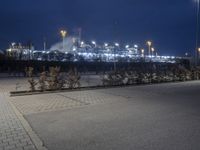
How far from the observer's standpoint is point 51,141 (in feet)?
16.5

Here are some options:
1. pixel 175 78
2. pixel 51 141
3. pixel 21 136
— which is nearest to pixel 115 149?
pixel 51 141

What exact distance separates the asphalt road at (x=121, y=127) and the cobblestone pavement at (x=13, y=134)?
12.7 inches

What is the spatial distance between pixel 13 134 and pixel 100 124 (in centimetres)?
210

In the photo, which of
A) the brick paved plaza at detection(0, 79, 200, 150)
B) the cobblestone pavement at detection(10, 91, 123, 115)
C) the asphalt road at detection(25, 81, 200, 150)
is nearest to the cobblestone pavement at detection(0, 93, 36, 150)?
Result: the brick paved plaza at detection(0, 79, 200, 150)

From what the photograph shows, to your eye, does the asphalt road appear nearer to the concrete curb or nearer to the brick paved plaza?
the brick paved plaza

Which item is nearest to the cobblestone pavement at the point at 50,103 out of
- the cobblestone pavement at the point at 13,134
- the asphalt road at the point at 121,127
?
the asphalt road at the point at 121,127

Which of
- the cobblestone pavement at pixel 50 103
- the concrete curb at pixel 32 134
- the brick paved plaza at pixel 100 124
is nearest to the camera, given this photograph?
the concrete curb at pixel 32 134

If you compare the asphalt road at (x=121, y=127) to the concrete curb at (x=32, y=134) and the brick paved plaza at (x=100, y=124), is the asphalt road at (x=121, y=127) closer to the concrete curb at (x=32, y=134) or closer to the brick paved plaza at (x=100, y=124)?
the brick paved plaza at (x=100, y=124)

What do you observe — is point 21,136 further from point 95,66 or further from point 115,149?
point 95,66

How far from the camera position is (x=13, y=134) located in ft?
17.9

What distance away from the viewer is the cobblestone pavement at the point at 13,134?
4734mm

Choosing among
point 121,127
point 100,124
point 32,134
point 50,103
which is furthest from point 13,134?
point 50,103

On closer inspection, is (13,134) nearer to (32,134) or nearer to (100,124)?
(32,134)

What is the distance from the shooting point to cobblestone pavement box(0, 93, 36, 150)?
15.5 feet
